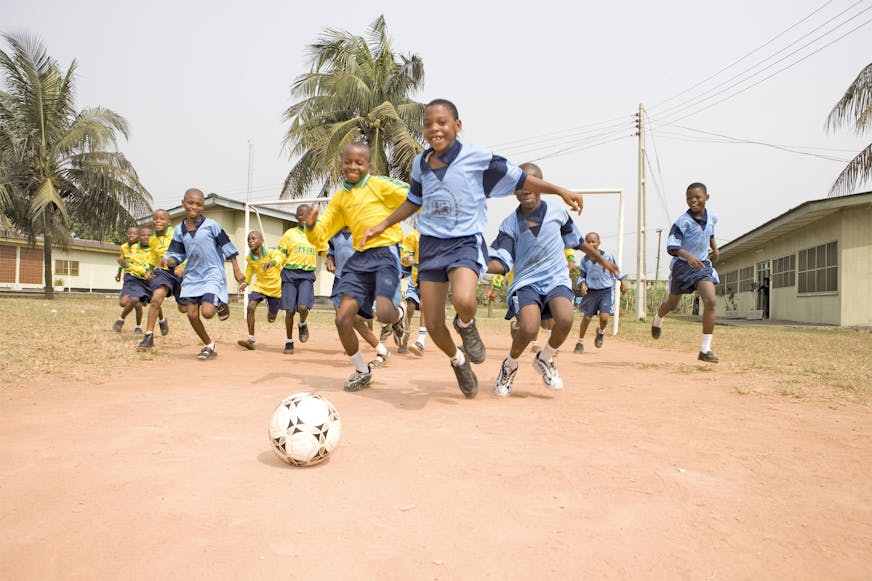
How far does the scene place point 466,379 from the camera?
494cm

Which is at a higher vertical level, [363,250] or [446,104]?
[446,104]

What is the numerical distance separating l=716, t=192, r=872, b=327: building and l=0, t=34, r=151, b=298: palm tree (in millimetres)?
24617

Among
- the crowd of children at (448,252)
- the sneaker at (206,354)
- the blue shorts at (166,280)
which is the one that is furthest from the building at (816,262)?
the blue shorts at (166,280)

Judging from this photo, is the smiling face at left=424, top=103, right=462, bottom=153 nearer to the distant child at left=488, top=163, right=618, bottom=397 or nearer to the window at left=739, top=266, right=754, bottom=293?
the distant child at left=488, top=163, right=618, bottom=397

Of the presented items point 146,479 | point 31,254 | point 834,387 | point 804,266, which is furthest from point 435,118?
point 31,254

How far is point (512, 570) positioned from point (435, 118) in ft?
10.8

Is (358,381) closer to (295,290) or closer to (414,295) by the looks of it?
(295,290)

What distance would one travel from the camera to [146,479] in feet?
9.30

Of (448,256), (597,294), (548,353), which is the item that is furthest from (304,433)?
(597,294)

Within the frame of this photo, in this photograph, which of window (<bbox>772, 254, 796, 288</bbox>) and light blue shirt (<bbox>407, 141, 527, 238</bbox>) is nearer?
light blue shirt (<bbox>407, 141, 527, 238</bbox>)

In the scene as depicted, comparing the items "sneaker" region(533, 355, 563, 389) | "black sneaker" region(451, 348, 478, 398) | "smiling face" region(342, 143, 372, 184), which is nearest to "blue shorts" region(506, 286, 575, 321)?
"sneaker" region(533, 355, 563, 389)

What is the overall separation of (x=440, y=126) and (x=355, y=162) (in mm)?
1173

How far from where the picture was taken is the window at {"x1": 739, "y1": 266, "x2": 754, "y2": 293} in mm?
30016

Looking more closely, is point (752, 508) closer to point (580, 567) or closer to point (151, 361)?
point (580, 567)
